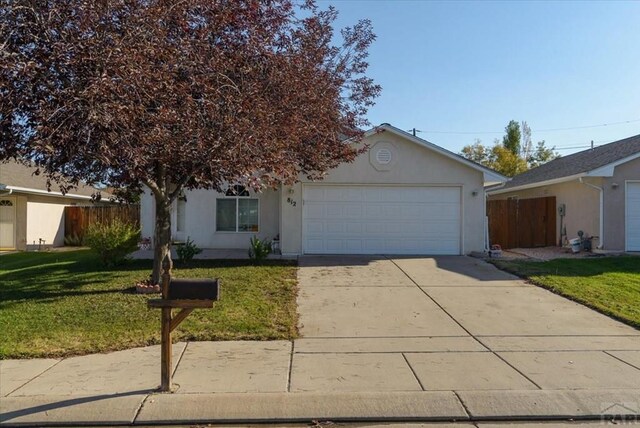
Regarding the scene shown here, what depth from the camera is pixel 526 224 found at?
782 inches

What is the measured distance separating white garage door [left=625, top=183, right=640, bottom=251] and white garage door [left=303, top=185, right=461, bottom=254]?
17.9 feet

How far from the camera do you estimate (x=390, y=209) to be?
15.8m

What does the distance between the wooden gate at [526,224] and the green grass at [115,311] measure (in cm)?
1037

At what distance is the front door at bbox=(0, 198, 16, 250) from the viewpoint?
69.1 ft

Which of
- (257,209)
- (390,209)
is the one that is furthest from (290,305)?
(257,209)

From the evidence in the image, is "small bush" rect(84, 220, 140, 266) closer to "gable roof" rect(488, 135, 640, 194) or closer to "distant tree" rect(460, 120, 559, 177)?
"gable roof" rect(488, 135, 640, 194)

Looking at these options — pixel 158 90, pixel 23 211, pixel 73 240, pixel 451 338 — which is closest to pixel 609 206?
pixel 451 338

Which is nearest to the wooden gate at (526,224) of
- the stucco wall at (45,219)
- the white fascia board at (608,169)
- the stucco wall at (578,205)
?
the stucco wall at (578,205)

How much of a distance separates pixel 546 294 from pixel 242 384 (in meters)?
7.21

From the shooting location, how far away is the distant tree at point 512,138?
145 ft

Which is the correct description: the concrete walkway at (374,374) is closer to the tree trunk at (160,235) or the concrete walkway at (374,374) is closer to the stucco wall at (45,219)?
the tree trunk at (160,235)

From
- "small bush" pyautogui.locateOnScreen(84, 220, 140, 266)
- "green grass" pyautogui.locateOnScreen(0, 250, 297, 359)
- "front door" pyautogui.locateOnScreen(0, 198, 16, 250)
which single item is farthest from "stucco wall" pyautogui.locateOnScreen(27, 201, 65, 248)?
"small bush" pyautogui.locateOnScreen(84, 220, 140, 266)

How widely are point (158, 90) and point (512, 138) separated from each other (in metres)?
42.2

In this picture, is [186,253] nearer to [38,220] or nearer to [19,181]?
[19,181]
